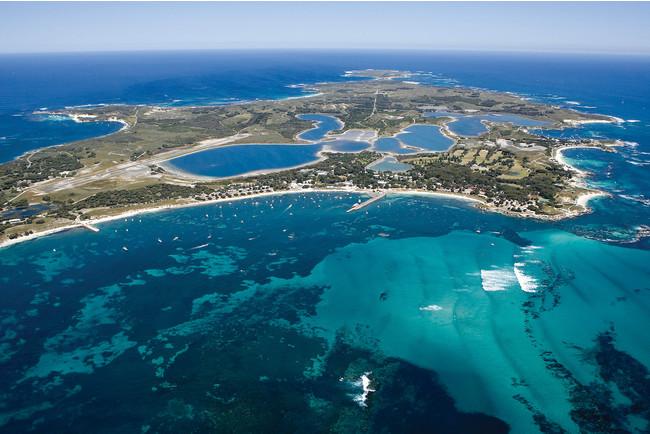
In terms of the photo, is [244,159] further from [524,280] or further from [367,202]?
[524,280]

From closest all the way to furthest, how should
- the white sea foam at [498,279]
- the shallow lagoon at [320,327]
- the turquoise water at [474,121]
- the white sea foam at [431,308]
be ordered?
the shallow lagoon at [320,327] → the white sea foam at [431,308] → the white sea foam at [498,279] → the turquoise water at [474,121]

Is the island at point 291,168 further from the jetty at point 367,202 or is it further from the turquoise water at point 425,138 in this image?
the jetty at point 367,202

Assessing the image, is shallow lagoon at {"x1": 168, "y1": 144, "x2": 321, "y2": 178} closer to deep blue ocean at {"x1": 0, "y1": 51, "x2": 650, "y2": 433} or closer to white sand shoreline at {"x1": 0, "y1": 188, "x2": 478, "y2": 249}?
white sand shoreline at {"x1": 0, "y1": 188, "x2": 478, "y2": 249}

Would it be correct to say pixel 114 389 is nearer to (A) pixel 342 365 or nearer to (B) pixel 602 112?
(A) pixel 342 365

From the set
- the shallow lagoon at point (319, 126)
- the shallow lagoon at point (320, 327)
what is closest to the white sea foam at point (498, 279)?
the shallow lagoon at point (320, 327)

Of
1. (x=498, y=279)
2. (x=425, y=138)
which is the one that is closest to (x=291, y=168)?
(x=425, y=138)

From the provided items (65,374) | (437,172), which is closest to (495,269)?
(437,172)
